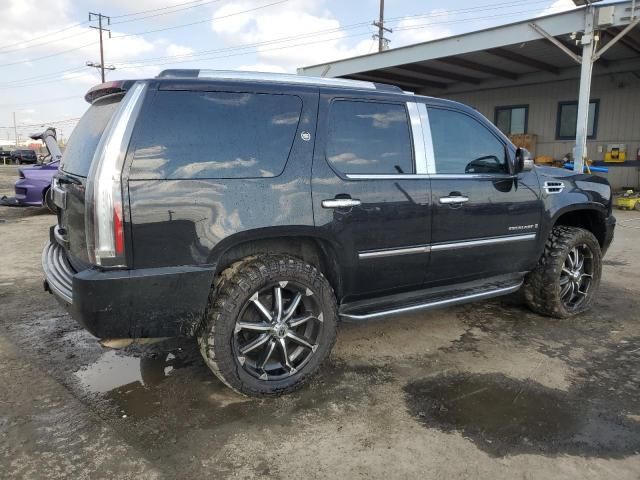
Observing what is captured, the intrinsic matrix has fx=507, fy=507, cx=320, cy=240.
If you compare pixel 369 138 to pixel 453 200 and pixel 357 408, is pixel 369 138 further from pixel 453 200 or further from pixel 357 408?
pixel 357 408

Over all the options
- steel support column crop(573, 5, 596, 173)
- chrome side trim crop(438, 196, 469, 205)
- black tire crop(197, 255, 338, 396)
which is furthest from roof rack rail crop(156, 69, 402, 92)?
steel support column crop(573, 5, 596, 173)

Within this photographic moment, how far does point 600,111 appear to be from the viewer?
48.4 feet

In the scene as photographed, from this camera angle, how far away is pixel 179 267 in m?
2.80

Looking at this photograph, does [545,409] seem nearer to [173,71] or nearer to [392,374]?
[392,374]

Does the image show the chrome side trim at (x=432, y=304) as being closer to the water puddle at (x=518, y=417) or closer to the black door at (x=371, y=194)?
the black door at (x=371, y=194)

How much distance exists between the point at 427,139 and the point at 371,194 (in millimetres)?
736

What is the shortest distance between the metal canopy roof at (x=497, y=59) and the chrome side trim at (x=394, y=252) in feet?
31.0

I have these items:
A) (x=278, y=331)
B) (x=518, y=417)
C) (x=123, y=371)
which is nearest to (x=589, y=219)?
(x=518, y=417)

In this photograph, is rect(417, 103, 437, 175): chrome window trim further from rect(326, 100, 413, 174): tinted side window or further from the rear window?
the rear window

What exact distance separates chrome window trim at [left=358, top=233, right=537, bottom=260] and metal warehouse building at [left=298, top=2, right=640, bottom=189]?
8.55 m

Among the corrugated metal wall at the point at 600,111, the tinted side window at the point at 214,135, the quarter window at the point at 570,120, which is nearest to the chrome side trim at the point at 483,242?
the tinted side window at the point at 214,135

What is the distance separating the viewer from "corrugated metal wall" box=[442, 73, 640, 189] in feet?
46.6

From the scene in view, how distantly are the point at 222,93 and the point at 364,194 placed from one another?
1.09m

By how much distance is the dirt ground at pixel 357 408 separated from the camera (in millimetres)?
2531
